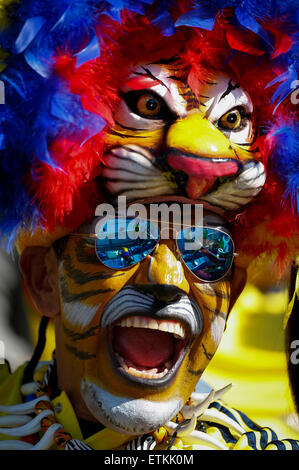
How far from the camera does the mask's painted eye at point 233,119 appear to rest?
2055 mm

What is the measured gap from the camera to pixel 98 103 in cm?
189

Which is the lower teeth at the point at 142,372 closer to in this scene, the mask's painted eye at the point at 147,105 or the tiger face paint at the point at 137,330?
the tiger face paint at the point at 137,330

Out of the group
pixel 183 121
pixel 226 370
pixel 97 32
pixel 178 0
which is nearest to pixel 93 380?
pixel 183 121

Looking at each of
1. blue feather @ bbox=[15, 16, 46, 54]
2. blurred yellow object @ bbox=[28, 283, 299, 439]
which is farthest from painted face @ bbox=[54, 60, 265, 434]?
blurred yellow object @ bbox=[28, 283, 299, 439]

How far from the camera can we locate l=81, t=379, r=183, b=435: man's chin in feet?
6.42

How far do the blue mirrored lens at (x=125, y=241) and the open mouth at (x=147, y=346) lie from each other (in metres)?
0.18

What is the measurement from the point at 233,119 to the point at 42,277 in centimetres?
85

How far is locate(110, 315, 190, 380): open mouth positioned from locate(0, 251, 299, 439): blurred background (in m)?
1.18

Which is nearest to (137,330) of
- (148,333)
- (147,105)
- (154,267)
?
(148,333)

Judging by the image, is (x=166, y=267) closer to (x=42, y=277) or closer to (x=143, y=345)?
(x=143, y=345)

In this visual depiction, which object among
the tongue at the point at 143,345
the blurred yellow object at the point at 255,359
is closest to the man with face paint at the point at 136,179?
the tongue at the point at 143,345

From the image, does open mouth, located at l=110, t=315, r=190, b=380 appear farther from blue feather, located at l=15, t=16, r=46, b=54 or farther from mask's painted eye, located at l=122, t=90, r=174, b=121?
blue feather, located at l=15, t=16, r=46, b=54

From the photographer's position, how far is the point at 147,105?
1.98m
